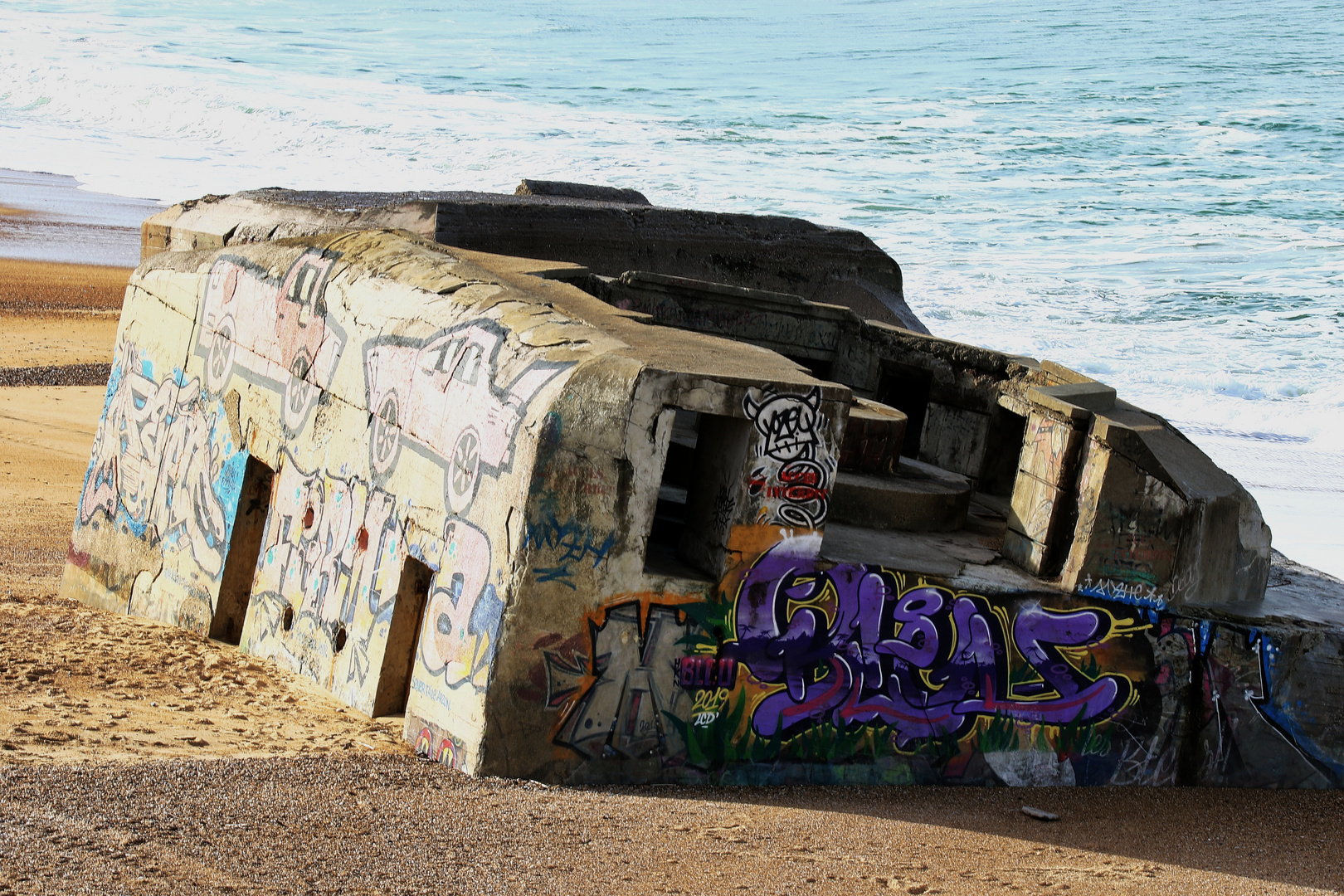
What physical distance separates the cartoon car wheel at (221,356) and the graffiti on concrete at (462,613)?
3.15 m

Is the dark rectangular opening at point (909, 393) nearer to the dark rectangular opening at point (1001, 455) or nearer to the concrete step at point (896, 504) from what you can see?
the dark rectangular opening at point (1001, 455)

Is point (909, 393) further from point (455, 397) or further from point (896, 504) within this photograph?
point (455, 397)

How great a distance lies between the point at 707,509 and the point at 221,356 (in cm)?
419

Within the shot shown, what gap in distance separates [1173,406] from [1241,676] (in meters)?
14.2

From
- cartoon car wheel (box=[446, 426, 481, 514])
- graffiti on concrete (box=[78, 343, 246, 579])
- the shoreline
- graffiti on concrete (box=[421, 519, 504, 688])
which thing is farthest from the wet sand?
graffiti on concrete (box=[421, 519, 504, 688])

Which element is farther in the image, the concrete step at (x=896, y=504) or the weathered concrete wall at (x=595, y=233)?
the weathered concrete wall at (x=595, y=233)

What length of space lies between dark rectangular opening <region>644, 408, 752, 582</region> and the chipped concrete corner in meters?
0.02

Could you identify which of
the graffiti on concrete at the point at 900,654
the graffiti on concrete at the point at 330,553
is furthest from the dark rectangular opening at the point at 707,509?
the graffiti on concrete at the point at 330,553

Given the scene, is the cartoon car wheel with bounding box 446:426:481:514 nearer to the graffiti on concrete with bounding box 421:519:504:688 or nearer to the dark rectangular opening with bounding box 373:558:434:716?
the graffiti on concrete with bounding box 421:519:504:688

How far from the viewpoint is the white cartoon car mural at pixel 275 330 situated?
843cm

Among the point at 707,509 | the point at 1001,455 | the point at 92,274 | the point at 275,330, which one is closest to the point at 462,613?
the point at 707,509

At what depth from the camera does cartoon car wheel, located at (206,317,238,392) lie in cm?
927

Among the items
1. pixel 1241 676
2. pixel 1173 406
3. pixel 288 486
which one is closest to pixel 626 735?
pixel 288 486

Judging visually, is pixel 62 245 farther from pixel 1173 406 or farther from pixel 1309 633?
pixel 1309 633
